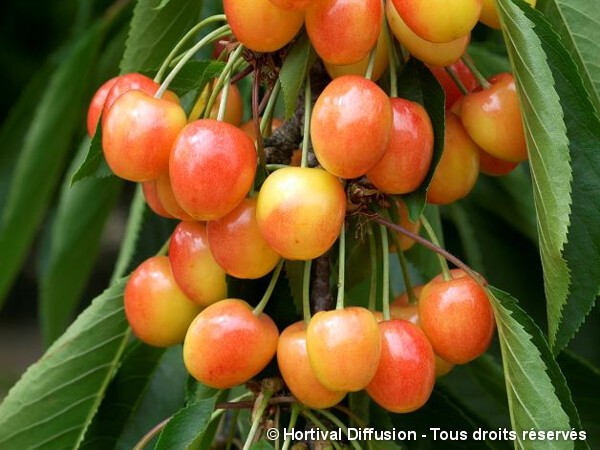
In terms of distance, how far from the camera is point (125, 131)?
0.71 meters

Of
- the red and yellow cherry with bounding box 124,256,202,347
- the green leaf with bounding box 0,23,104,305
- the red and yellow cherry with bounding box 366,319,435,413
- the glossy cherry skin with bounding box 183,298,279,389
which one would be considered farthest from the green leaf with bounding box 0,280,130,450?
the green leaf with bounding box 0,23,104,305

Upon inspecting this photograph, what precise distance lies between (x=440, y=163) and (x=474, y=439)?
338mm

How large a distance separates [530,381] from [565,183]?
0.15m

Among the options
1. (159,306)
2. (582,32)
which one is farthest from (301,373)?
(582,32)

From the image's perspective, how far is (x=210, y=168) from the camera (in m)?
0.68

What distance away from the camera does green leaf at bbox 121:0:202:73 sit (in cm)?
90

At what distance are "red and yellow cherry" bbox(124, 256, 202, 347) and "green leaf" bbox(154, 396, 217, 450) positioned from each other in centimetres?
7

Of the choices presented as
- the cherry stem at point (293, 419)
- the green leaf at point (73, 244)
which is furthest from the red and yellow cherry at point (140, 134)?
the green leaf at point (73, 244)

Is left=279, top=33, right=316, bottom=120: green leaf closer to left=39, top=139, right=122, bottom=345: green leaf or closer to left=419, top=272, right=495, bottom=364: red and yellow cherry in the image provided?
left=419, top=272, right=495, bottom=364: red and yellow cherry

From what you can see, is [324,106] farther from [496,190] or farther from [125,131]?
[496,190]

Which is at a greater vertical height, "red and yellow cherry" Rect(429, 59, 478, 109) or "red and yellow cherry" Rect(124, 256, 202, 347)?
"red and yellow cherry" Rect(429, 59, 478, 109)

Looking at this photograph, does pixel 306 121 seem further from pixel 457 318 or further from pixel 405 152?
pixel 457 318

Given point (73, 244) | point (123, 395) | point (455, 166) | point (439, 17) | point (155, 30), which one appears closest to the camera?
point (439, 17)

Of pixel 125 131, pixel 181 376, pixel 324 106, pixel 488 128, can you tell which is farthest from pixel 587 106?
pixel 181 376
